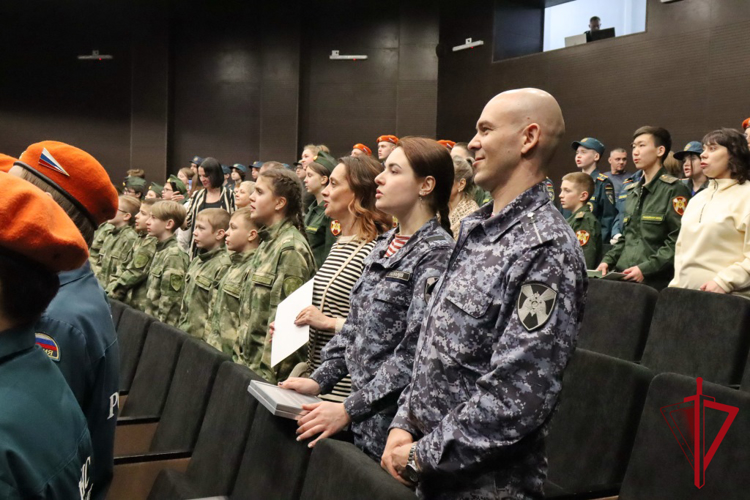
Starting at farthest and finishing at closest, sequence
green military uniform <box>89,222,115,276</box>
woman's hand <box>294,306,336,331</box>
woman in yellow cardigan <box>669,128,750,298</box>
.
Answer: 1. green military uniform <box>89,222,115,276</box>
2. woman in yellow cardigan <box>669,128,750,298</box>
3. woman's hand <box>294,306,336,331</box>

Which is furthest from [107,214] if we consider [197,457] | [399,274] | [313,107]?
[313,107]

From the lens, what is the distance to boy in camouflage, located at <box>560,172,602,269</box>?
471 cm

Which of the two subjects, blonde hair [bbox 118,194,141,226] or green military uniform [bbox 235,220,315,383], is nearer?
green military uniform [bbox 235,220,315,383]

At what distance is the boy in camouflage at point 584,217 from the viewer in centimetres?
471

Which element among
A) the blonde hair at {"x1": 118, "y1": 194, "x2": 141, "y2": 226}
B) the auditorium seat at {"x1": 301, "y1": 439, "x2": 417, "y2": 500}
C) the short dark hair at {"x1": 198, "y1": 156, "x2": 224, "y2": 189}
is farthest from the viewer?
the blonde hair at {"x1": 118, "y1": 194, "x2": 141, "y2": 226}

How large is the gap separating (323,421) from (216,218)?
240cm

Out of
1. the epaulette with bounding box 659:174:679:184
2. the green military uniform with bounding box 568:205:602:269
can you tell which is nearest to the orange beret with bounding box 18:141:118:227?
the epaulette with bounding box 659:174:679:184

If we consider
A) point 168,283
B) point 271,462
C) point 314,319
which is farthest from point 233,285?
point 271,462

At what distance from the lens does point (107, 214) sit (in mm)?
1366

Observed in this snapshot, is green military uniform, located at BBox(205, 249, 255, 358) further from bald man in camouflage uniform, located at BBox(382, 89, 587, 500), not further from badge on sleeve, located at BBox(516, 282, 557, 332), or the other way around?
badge on sleeve, located at BBox(516, 282, 557, 332)

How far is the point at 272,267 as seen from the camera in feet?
8.95

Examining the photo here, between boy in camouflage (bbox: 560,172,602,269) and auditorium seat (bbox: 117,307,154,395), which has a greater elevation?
boy in camouflage (bbox: 560,172,602,269)

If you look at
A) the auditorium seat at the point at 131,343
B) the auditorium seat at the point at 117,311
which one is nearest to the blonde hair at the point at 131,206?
the auditorium seat at the point at 117,311

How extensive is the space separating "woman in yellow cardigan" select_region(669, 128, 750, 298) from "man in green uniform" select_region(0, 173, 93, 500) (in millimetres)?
2888
